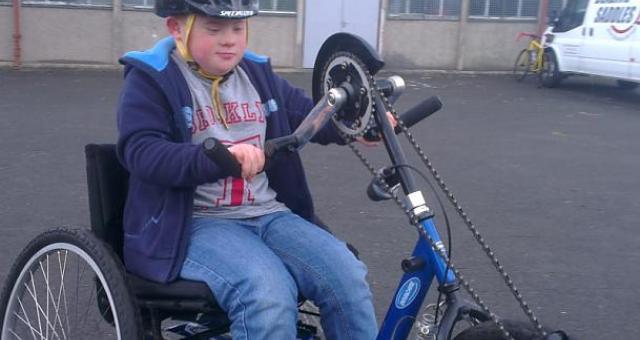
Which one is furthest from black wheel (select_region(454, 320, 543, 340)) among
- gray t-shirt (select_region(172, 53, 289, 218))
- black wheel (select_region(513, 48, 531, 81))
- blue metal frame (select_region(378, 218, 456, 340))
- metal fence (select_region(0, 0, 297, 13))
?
metal fence (select_region(0, 0, 297, 13))

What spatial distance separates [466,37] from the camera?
62.5ft

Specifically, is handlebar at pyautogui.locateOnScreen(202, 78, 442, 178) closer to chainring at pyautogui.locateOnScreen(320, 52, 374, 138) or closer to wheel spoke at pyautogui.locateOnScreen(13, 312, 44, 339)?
chainring at pyautogui.locateOnScreen(320, 52, 374, 138)

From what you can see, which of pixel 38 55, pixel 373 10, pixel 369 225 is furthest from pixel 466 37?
pixel 369 225

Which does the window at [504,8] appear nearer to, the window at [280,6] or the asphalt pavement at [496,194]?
the window at [280,6]

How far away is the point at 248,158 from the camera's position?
2.39 metres

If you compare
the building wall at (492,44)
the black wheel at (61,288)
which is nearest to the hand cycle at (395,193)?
the black wheel at (61,288)

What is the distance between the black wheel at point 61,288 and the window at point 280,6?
14.9 m

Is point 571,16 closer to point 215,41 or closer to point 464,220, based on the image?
point 215,41

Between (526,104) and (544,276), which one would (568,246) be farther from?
(526,104)

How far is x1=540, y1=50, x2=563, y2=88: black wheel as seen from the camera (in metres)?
16.2

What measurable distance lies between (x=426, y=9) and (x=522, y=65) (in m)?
2.35

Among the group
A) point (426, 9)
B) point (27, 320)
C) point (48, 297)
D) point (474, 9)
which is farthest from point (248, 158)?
point (474, 9)

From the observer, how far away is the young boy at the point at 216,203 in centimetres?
265

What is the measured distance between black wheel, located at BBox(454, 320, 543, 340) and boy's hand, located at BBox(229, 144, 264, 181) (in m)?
0.73
